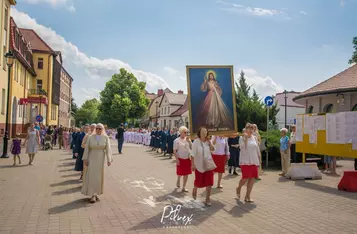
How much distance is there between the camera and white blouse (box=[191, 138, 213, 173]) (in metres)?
7.39

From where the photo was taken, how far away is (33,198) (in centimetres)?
774

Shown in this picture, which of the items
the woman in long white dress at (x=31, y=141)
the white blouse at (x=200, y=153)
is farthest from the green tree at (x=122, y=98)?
the white blouse at (x=200, y=153)

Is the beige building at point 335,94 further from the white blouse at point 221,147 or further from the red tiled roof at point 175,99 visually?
the red tiled roof at point 175,99

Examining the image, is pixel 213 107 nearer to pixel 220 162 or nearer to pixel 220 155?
pixel 220 155

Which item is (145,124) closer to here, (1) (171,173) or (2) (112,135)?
(2) (112,135)

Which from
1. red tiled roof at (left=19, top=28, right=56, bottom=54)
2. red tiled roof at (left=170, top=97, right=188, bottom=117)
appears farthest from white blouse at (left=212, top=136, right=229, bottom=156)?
red tiled roof at (left=170, top=97, right=188, bottom=117)

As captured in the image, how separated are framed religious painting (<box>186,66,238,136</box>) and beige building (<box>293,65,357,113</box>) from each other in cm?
1400

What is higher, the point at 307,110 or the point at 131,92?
the point at 131,92

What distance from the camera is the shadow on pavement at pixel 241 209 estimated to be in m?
6.69

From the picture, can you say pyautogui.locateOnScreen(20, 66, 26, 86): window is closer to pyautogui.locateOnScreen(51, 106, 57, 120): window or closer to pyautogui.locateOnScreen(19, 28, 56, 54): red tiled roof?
pyautogui.locateOnScreen(19, 28, 56, 54): red tiled roof

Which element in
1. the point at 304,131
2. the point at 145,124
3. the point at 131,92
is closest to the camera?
the point at 304,131

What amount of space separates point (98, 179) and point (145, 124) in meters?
83.7

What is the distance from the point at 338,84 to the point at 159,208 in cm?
1886

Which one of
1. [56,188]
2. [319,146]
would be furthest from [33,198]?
[319,146]
